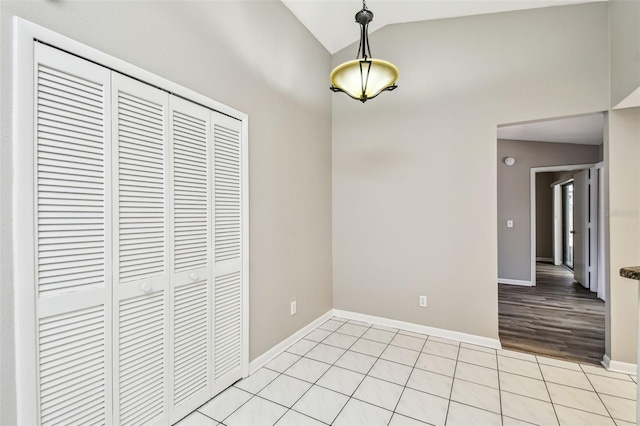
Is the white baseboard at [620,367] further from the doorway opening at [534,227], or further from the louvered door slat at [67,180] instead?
the louvered door slat at [67,180]

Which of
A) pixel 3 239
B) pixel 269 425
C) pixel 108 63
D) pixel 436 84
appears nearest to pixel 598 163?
pixel 436 84

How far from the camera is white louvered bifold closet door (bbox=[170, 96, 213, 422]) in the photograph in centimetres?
179

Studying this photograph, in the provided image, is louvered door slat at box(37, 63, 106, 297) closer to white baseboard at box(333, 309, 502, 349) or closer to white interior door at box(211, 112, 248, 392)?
white interior door at box(211, 112, 248, 392)

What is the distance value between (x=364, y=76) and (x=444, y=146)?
4.94ft

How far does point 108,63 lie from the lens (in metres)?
1.45

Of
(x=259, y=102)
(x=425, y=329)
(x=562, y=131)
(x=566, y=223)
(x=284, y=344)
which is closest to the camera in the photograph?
(x=259, y=102)

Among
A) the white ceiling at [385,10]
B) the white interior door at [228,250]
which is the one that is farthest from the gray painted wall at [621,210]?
the white interior door at [228,250]

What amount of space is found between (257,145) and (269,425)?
2009 millimetres

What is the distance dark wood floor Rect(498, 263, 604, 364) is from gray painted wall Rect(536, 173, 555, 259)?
3.09 meters

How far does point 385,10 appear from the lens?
119 inches

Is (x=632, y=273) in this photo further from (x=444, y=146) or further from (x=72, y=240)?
(x=72, y=240)

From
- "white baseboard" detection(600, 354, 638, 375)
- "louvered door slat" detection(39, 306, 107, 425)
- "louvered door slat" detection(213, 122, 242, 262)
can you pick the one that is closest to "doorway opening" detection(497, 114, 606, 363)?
"white baseboard" detection(600, 354, 638, 375)

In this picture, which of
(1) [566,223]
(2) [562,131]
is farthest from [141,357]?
(1) [566,223]

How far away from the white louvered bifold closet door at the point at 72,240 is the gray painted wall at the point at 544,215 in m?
9.60
